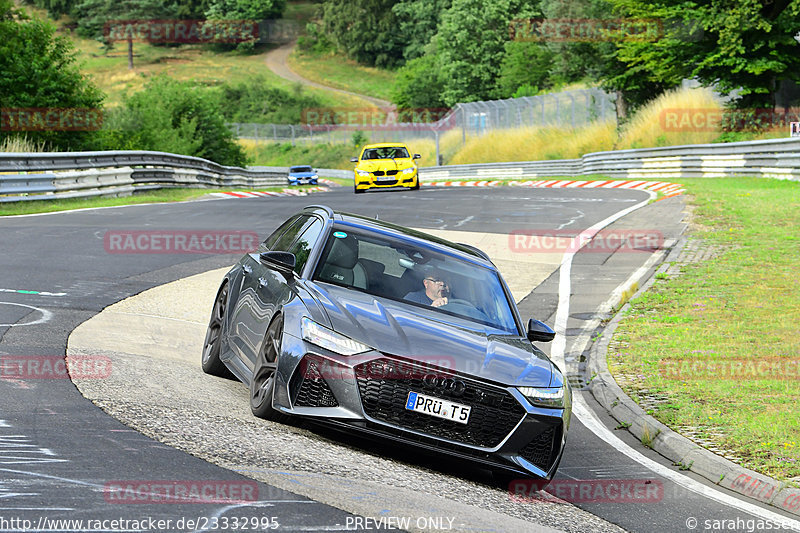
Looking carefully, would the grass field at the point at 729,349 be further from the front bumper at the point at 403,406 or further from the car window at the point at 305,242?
the car window at the point at 305,242

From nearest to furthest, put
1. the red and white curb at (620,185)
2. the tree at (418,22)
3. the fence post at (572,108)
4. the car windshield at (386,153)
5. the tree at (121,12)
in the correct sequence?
the red and white curb at (620,185), the car windshield at (386,153), the fence post at (572,108), the tree at (418,22), the tree at (121,12)

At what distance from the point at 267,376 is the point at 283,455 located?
1.00m

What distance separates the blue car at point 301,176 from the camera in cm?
5916

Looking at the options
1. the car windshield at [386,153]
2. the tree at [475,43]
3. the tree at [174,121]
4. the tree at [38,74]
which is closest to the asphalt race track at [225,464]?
the tree at [38,74]

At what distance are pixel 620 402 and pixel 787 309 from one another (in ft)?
14.3

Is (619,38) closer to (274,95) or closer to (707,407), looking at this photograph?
(707,407)

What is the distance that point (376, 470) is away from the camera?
6102 millimetres

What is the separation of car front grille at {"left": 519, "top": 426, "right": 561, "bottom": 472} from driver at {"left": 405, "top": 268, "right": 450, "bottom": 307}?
145cm

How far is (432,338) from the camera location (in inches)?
260

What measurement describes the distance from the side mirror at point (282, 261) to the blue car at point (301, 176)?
51816mm

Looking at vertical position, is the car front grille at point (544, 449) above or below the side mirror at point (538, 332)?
below

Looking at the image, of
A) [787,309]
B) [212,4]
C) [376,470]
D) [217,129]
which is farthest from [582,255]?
[212,4]

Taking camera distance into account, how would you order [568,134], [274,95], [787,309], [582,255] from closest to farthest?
[787,309], [582,255], [568,134], [274,95]

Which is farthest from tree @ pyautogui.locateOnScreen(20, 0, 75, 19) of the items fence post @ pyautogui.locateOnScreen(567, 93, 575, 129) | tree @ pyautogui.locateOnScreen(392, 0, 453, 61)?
fence post @ pyautogui.locateOnScreen(567, 93, 575, 129)
